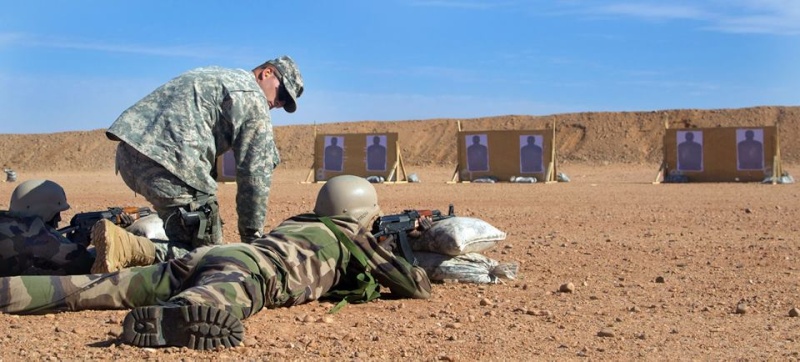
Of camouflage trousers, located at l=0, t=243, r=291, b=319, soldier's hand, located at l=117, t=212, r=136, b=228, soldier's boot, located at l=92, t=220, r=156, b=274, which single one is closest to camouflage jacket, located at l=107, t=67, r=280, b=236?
soldier's boot, located at l=92, t=220, r=156, b=274

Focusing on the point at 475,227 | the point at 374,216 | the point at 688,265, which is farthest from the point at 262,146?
the point at 688,265

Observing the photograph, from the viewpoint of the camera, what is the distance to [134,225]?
7.57 meters

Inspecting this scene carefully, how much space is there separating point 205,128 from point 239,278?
153 cm

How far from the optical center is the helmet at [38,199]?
6348 millimetres

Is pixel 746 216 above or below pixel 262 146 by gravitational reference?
below

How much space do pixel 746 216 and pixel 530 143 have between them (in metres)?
14.2

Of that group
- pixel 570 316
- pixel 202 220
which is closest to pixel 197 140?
pixel 202 220

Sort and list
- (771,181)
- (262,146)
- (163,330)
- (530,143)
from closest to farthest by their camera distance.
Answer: (163,330) → (262,146) → (771,181) → (530,143)

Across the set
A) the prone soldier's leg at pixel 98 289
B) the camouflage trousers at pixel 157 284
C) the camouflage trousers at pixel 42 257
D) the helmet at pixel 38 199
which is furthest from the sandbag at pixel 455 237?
the helmet at pixel 38 199

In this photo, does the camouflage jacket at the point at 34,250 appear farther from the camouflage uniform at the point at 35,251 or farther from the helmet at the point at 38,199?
the helmet at the point at 38,199

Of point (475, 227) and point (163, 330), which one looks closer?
point (163, 330)

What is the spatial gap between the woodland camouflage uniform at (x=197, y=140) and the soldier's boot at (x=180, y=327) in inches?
77.7

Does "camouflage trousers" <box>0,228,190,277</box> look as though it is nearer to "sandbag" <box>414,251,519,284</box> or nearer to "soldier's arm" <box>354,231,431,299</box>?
"soldier's arm" <box>354,231,431,299</box>

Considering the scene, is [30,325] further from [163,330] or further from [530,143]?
[530,143]
